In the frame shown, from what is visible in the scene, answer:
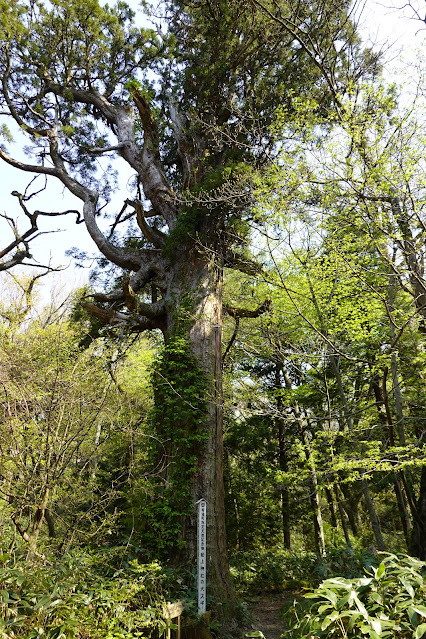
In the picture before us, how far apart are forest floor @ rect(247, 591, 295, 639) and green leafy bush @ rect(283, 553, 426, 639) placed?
3318mm

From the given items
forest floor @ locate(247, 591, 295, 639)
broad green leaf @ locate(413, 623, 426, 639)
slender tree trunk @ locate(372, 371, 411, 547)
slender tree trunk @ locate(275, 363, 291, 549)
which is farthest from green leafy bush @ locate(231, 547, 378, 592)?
broad green leaf @ locate(413, 623, 426, 639)

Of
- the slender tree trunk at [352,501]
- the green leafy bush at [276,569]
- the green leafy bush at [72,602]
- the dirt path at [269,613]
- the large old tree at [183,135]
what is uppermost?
the large old tree at [183,135]

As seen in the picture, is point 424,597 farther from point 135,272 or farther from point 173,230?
point 135,272

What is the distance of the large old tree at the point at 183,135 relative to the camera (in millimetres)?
5801

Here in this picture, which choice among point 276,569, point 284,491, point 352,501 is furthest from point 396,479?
point 352,501

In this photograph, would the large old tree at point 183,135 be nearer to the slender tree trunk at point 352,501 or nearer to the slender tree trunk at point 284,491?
the slender tree trunk at point 284,491

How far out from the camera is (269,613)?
6.36 m

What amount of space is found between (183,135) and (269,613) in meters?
8.33

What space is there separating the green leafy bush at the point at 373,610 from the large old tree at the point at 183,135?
307cm

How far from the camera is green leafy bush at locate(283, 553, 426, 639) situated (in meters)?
2.07

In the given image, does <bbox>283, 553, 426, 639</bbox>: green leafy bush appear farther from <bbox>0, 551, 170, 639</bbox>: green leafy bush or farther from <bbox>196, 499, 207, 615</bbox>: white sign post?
<bbox>196, 499, 207, 615</bbox>: white sign post

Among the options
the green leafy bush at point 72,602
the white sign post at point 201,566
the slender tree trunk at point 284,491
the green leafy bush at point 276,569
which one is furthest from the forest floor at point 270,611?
the slender tree trunk at point 284,491

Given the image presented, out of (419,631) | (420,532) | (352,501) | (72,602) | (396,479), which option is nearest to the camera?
(419,631)

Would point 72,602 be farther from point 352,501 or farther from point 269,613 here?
point 352,501
